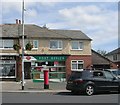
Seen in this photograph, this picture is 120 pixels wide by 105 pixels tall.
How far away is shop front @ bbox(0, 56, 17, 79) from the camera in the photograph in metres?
44.1

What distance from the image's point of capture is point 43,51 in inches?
1818

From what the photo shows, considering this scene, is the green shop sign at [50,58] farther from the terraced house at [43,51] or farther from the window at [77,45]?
the window at [77,45]

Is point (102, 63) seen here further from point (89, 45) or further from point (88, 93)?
point (88, 93)

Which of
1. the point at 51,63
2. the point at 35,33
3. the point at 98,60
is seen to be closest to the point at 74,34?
the point at 35,33

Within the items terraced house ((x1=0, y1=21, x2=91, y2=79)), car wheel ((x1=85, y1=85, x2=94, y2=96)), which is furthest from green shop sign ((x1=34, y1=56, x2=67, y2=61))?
car wheel ((x1=85, y1=85, x2=94, y2=96))

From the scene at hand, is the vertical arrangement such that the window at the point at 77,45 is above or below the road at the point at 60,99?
above

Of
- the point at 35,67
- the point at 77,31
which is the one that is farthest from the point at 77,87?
the point at 77,31

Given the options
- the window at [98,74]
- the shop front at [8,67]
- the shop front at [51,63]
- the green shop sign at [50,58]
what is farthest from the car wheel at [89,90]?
the green shop sign at [50,58]

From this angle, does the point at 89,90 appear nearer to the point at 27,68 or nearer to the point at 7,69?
the point at 27,68

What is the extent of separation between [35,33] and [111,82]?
25.8 m

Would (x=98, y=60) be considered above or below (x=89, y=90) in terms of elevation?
above

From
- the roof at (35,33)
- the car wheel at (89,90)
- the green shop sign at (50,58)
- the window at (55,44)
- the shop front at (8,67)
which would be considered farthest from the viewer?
the window at (55,44)

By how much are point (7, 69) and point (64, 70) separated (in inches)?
304

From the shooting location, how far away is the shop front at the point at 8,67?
4406 cm
